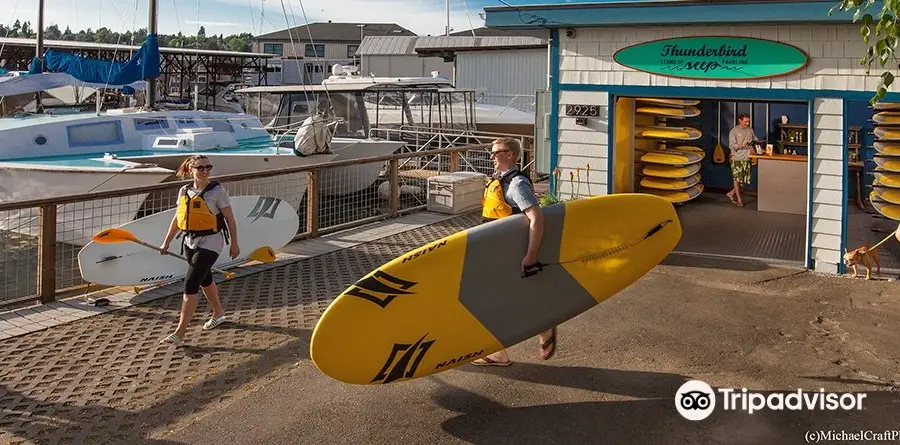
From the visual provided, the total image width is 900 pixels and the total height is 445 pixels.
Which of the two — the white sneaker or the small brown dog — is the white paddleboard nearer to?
the white sneaker

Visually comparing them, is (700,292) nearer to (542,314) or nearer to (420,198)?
(542,314)

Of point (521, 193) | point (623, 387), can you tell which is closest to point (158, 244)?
point (521, 193)

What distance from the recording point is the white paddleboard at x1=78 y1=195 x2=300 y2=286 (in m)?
7.48

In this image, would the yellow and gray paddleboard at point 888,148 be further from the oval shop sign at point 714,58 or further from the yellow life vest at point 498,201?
the yellow life vest at point 498,201

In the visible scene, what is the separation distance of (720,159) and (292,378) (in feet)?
36.2

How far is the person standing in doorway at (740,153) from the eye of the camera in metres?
12.9

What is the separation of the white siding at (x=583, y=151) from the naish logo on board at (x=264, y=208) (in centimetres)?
395

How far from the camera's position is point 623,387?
17.6 feet

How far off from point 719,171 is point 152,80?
13.1m

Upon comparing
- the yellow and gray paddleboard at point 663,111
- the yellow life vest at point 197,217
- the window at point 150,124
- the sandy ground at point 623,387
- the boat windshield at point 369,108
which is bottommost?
the sandy ground at point 623,387

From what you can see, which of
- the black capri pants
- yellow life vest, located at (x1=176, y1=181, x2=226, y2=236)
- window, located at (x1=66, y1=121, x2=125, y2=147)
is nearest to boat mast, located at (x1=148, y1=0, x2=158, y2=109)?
window, located at (x1=66, y1=121, x2=125, y2=147)

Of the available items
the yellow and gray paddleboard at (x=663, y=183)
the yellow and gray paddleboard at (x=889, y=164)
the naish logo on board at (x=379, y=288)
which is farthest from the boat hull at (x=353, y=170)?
the naish logo on board at (x=379, y=288)

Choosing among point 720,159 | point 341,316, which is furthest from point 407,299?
point 720,159

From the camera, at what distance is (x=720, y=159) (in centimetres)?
1430
